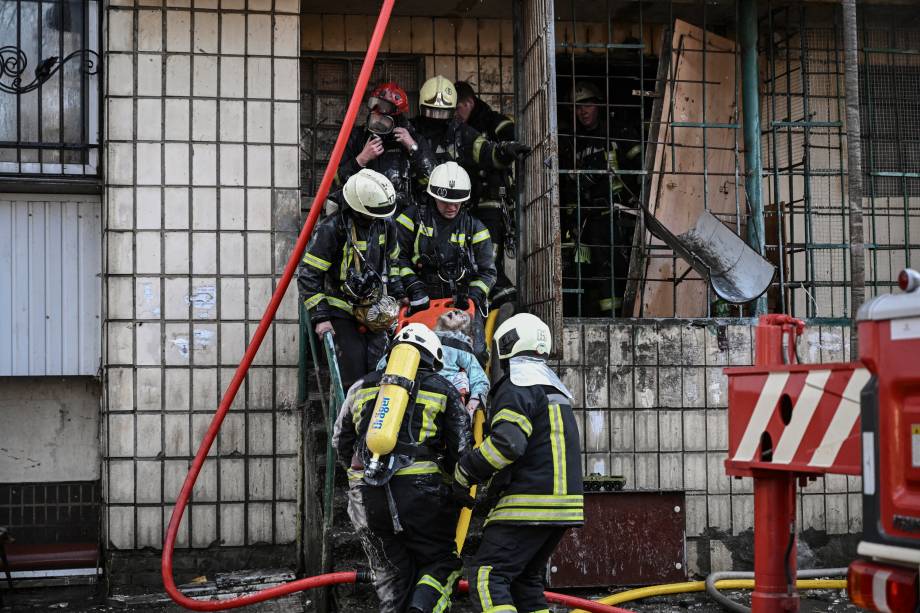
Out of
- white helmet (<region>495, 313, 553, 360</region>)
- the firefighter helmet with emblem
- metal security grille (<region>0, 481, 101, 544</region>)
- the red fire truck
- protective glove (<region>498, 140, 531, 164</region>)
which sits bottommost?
metal security grille (<region>0, 481, 101, 544</region>)

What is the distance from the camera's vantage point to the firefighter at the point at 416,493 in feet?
18.3

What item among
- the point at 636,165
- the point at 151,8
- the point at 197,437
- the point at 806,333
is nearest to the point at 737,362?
the point at 806,333

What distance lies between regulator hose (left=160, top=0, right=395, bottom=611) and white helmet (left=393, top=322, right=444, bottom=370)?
1.61 m

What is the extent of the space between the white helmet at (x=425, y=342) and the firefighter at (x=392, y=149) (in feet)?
8.00

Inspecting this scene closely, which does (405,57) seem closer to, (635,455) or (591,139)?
(591,139)

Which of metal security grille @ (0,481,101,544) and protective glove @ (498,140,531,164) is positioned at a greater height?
protective glove @ (498,140,531,164)

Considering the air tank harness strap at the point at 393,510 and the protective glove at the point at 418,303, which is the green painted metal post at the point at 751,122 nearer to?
the protective glove at the point at 418,303

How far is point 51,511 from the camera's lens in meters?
8.36

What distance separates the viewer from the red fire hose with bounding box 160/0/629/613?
6359 millimetres

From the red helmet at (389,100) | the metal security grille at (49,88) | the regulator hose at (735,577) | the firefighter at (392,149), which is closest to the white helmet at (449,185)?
the firefighter at (392,149)

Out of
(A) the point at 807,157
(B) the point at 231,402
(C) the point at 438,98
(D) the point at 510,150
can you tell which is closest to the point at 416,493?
(B) the point at 231,402

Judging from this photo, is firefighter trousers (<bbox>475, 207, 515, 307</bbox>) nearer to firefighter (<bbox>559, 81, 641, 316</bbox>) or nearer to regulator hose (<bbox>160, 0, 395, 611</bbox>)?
firefighter (<bbox>559, 81, 641, 316</bbox>)

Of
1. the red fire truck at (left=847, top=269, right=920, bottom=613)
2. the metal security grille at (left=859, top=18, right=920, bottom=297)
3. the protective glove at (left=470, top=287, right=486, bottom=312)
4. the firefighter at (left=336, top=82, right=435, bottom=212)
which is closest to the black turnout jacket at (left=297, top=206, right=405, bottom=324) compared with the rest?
the protective glove at (left=470, top=287, right=486, bottom=312)

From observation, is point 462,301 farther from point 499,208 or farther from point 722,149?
point 722,149
